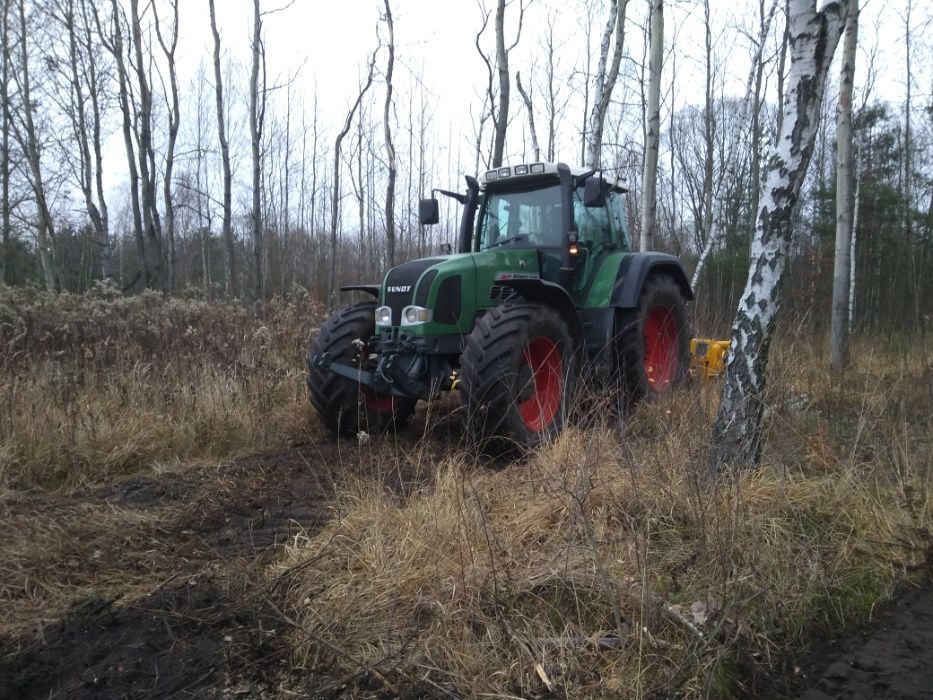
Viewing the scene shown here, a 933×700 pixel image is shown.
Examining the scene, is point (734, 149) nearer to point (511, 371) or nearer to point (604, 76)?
point (604, 76)

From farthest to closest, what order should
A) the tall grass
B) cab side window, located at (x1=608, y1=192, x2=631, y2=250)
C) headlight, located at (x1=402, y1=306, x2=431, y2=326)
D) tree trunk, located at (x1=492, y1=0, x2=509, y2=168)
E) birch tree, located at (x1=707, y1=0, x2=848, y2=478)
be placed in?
tree trunk, located at (x1=492, y1=0, x2=509, y2=168), cab side window, located at (x1=608, y1=192, x2=631, y2=250), headlight, located at (x1=402, y1=306, x2=431, y2=326), the tall grass, birch tree, located at (x1=707, y1=0, x2=848, y2=478)

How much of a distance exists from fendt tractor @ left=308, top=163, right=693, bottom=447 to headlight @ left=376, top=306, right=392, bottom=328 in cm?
2

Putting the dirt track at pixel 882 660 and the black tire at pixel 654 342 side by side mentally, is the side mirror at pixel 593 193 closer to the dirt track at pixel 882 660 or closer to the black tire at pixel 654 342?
the black tire at pixel 654 342

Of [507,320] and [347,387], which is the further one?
[347,387]

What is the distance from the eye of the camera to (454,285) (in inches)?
204

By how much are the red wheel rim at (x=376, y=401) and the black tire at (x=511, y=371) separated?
1066 mm

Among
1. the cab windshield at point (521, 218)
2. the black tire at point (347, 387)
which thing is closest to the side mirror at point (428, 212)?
the cab windshield at point (521, 218)

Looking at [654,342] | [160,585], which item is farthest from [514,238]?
[160,585]

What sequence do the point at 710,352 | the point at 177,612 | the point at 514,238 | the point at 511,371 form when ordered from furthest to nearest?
the point at 710,352
the point at 514,238
the point at 511,371
the point at 177,612

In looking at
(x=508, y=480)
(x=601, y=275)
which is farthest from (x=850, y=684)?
(x=601, y=275)

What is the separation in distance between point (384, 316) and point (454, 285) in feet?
2.04

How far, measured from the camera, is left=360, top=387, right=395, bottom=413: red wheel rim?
544 centimetres

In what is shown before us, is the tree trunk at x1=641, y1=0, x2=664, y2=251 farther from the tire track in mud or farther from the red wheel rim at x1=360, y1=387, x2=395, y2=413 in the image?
the tire track in mud

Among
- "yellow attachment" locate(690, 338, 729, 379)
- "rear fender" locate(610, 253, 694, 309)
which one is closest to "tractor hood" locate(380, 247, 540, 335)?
"rear fender" locate(610, 253, 694, 309)
